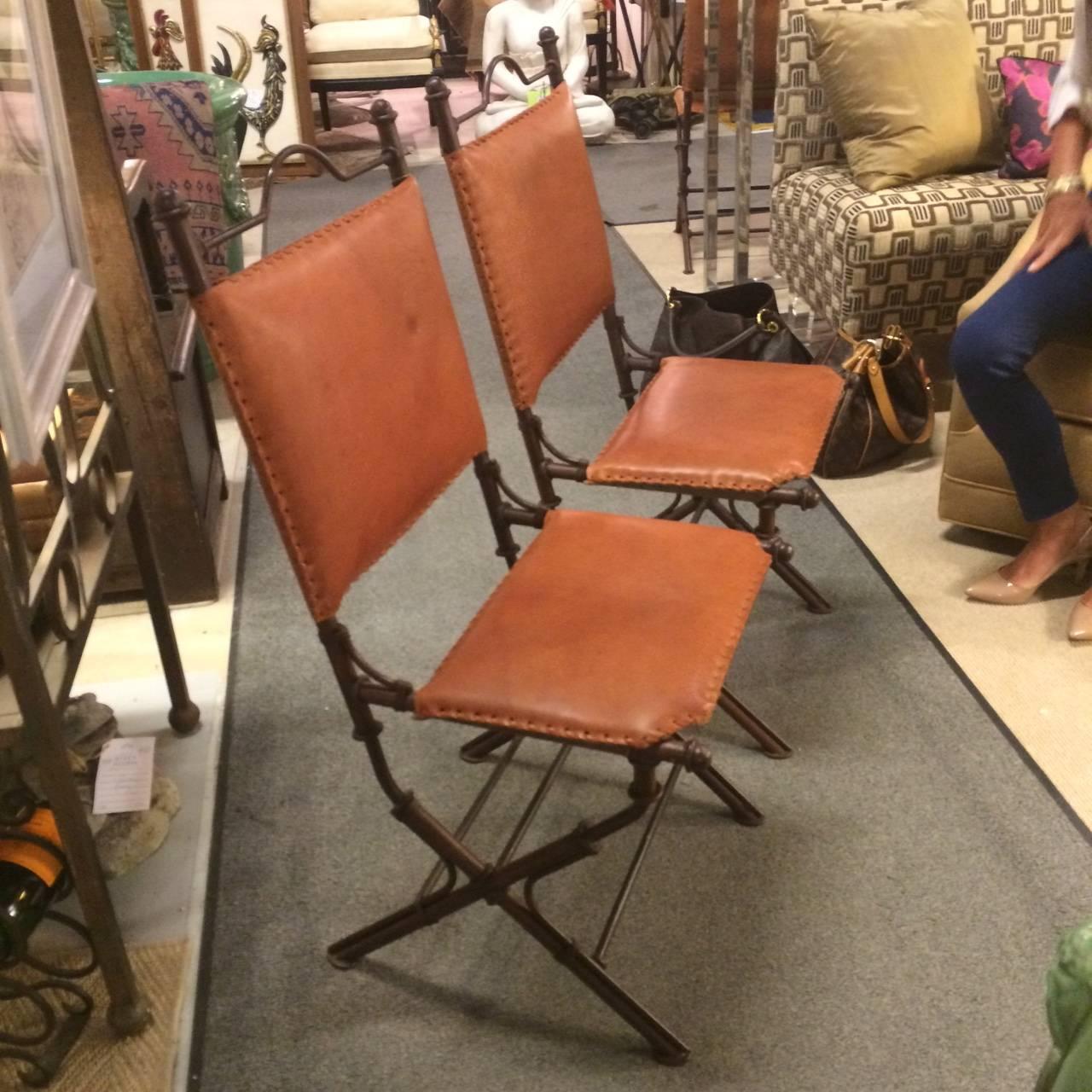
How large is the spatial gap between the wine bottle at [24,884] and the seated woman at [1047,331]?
1589mm

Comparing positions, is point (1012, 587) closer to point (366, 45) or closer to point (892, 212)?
point (892, 212)

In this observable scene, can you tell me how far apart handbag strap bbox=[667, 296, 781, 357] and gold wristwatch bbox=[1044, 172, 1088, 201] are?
61 centimetres

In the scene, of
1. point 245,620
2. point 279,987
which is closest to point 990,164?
point 245,620

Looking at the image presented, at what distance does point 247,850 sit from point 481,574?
79 centimetres

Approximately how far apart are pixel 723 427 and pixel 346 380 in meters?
0.73

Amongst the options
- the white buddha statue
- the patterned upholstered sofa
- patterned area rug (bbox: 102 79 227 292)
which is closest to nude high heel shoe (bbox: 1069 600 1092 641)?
the patterned upholstered sofa

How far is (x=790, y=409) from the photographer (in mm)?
1818

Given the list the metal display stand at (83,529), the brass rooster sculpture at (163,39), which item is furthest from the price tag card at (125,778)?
the brass rooster sculpture at (163,39)

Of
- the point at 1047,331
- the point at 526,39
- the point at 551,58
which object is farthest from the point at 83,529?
the point at 526,39

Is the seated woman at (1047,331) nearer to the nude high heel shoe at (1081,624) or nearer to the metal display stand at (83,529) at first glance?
the nude high heel shoe at (1081,624)

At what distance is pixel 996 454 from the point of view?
216 cm

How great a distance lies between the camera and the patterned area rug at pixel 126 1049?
1.37m

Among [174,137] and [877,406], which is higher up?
[174,137]

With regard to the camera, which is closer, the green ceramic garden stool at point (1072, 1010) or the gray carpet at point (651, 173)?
the green ceramic garden stool at point (1072, 1010)
